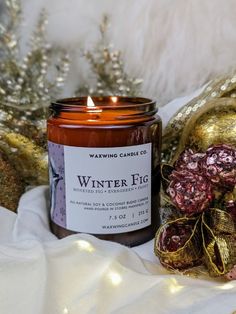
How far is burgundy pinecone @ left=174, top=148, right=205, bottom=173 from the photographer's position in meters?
0.50

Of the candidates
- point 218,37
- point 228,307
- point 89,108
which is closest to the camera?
point 228,307

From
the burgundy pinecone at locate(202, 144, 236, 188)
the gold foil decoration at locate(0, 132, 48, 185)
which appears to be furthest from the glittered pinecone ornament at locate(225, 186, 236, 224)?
the gold foil decoration at locate(0, 132, 48, 185)

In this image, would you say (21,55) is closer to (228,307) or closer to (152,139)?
(152,139)

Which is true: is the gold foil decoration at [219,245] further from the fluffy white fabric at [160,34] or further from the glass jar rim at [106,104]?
the fluffy white fabric at [160,34]

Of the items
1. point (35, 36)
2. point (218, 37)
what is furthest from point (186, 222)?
point (35, 36)

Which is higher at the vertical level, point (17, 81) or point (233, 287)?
point (17, 81)

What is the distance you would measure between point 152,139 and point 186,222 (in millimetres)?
99

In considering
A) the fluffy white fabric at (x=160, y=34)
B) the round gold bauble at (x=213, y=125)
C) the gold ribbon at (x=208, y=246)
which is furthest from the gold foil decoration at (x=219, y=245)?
the fluffy white fabric at (x=160, y=34)

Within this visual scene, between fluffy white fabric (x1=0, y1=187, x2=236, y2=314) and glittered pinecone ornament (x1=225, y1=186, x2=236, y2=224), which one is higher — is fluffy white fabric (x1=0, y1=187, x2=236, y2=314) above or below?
below

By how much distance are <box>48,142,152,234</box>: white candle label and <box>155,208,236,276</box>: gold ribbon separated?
59 mm

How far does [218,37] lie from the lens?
633mm

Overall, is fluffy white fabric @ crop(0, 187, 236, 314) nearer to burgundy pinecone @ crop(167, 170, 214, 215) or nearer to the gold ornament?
burgundy pinecone @ crop(167, 170, 214, 215)

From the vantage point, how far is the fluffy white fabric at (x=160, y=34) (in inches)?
24.9

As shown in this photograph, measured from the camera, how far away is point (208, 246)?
46 centimetres
